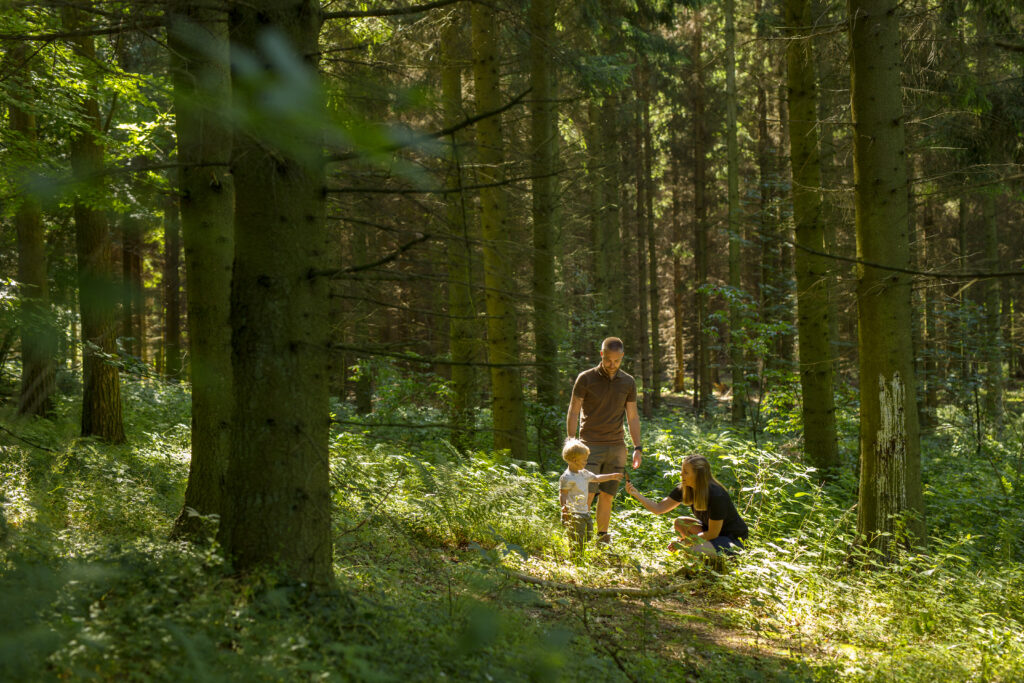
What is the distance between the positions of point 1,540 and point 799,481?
8442 millimetres

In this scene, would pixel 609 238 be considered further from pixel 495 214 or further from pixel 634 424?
pixel 634 424

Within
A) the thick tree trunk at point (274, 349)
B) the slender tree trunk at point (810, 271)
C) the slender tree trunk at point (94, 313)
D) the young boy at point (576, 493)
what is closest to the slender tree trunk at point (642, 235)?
the slender tree trunk at point (810, 271)

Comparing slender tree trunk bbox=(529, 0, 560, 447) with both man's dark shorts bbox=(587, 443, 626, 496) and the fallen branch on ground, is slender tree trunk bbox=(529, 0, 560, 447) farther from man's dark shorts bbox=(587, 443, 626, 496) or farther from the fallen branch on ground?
the fallen branch on ground

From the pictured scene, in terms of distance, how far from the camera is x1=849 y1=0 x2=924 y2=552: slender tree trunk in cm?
577

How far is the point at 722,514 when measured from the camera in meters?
6.02

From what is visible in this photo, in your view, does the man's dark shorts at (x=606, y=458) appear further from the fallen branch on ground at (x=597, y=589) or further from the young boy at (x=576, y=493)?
the fallen branch on ground at (x=597, y=589)

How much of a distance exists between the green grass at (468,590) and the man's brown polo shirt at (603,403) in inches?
33.8

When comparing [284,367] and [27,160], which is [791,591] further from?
[27,160]

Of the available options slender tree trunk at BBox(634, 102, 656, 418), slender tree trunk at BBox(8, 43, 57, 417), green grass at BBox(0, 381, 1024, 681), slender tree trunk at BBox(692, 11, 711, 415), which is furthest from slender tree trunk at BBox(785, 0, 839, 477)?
slender tree trunk at BBox(634, 102, 656, 418)

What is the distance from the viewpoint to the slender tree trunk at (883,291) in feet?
18.9

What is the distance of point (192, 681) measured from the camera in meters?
2.31

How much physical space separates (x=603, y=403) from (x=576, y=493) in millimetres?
1068

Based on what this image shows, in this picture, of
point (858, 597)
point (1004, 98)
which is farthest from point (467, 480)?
point (1004, 98)

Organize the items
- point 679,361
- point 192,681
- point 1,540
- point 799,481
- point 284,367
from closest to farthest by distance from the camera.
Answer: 1. point 192,681
2. point 284,367
3. point 1,540
4. point 799,481
5. point 679,361
